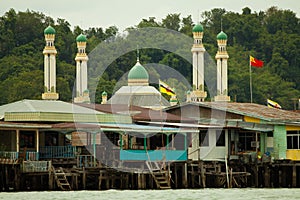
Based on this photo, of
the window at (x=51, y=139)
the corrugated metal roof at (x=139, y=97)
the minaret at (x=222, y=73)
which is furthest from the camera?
the minaret at (x=222, y=73)

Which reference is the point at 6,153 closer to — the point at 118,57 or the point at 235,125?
the point at 235,125

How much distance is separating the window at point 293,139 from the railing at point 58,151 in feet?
38.3

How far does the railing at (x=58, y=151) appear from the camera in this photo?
188 ft

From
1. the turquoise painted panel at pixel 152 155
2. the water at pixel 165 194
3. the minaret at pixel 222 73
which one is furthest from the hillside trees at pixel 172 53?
the water at pixel 165 194

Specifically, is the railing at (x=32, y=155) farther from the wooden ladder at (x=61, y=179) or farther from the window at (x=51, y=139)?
the window at (x=51, y=139)

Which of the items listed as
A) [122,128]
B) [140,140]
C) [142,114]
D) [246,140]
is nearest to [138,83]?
[142,114]

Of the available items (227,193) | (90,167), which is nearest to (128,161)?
(90,167)

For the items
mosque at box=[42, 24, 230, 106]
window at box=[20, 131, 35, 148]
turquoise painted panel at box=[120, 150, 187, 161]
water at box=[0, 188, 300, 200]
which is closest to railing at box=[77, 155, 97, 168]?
turquoise painted panel at box=[120, 150, 187, 161]

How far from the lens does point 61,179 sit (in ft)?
171

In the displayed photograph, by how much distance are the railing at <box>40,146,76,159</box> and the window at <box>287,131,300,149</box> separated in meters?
11.7

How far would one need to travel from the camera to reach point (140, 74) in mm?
92312

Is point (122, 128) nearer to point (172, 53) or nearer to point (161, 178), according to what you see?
point (161, 178)

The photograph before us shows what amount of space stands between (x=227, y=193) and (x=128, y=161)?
6.48 metres

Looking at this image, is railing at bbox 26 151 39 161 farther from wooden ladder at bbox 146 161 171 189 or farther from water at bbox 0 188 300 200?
wooden ladder at bbox 146 161 171 189
